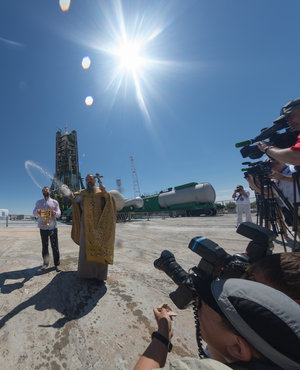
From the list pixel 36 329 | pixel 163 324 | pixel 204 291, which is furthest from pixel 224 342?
pixel 36 329

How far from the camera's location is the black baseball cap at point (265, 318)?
0.52 m

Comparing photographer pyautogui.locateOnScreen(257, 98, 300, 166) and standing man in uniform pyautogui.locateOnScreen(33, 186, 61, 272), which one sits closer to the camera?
photographer pyautogui.locateOnScreen(257, 98, 300, 166)

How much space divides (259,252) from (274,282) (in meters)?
0.41

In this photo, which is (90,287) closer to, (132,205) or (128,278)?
(128,278)

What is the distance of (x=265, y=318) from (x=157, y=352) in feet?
1.97

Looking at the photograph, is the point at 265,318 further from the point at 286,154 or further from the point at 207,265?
the point at 286,154

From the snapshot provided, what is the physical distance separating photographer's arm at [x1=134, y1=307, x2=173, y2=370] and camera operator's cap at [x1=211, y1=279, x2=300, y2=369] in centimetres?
43

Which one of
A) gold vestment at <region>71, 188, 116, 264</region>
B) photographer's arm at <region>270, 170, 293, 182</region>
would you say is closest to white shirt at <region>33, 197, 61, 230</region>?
gold vestment at <region>71, 188, 116, 264</region>

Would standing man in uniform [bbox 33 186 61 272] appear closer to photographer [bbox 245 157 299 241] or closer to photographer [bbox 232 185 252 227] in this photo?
photographer [bbox 245 157 299 241]

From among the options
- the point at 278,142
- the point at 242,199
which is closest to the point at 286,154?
the point at 278,142

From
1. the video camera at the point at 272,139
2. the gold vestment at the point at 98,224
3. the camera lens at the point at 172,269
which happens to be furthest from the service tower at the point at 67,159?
the camera lens at the point at 172,269

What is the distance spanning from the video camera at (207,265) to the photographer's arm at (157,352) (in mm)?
187

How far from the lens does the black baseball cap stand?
524mm

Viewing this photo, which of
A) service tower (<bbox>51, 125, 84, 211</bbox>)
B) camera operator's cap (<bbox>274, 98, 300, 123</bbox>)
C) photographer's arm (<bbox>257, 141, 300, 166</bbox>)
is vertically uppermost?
service tower (<bbox>51, 125, 84, 211</bbox>)
